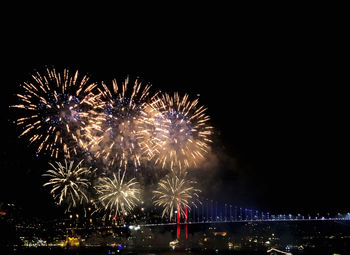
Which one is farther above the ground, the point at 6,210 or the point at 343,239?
the point at 6,210

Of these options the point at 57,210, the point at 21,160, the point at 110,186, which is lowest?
the point at 57,210

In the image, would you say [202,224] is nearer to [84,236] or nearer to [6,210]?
[84,236]

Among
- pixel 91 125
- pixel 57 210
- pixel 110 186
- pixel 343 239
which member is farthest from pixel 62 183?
pixel 343 239

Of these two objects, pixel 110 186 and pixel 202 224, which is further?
pixel 202 224

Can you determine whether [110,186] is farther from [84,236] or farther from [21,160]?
[84,236]

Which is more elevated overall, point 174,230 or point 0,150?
point 0,150

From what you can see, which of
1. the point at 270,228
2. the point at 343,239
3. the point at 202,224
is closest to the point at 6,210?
the point at 202,224

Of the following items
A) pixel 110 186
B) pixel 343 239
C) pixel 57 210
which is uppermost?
pixel 110 186

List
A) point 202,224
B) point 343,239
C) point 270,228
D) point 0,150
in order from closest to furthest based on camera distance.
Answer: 1. point 0,150
2. point 202,224
3. point 270,228
4. point 343,239

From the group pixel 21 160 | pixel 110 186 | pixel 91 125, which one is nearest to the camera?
pixel 91 125
